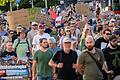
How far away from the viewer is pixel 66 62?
38.4 feet

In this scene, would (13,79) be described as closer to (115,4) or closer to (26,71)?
(26,71)

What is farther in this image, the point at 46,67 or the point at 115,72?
the point at 46,67

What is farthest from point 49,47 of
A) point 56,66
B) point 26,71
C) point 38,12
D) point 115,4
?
point 115,4

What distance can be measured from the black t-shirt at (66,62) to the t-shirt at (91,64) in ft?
2.03

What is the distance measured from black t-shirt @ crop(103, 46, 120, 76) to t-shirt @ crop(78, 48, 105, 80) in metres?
0.56

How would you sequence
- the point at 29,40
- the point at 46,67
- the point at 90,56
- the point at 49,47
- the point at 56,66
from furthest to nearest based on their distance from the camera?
1. the point at 29,40
2. the point at 49,47
3. the point at 46,67
4. the point at 56,66
5. the point at 90,56

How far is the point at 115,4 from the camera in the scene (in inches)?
2191

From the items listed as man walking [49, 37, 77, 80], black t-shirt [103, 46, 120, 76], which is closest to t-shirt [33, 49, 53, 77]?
man walking [49, 37, 77, 80]

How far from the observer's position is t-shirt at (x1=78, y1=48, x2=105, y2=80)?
11056 mm

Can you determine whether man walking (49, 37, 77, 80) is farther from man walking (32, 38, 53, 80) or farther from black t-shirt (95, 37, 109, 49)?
black t-shirt (95, 37, 109, 49)

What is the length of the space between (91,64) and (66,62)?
0.81m

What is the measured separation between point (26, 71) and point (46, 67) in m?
0.72

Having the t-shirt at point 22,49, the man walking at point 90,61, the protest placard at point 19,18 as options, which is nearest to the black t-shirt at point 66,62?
the man walking at point 90,61

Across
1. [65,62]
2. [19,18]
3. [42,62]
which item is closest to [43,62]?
[42,62]
